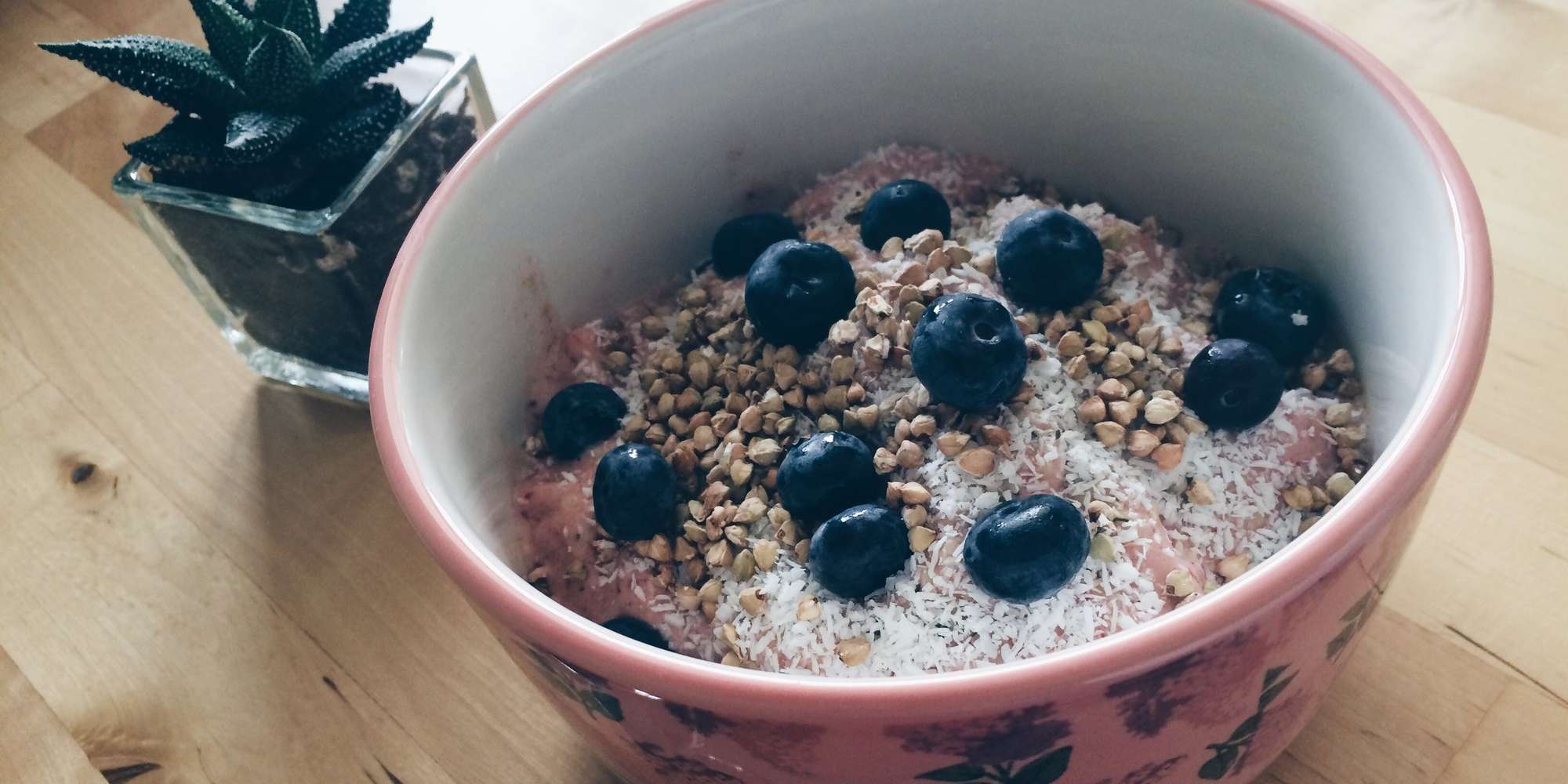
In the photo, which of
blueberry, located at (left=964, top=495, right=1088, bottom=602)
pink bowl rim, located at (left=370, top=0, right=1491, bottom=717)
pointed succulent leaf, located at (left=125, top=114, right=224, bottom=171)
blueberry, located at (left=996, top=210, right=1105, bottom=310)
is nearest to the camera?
pink bowl rim, located at (left=370, top=0, right=1491, bottom=717)

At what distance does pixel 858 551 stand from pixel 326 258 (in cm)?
38

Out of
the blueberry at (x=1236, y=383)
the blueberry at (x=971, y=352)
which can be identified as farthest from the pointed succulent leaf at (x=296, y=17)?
the blueberry at (x=1236, y=383)

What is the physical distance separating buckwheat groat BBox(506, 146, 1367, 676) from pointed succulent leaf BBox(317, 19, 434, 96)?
0.21 metres

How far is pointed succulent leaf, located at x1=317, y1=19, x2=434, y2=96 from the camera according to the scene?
26.3 inches

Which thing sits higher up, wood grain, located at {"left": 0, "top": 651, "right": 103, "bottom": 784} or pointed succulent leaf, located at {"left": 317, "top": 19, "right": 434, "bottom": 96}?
pointed succulent leaf, located at {"left": 317, "top": 19, "right": 434, "bottom": 96}

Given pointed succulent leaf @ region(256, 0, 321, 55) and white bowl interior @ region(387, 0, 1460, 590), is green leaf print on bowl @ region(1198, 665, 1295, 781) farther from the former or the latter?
pointed succulent leaf @ region(256, 0, 321, 55)

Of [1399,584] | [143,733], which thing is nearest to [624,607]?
[143,733]

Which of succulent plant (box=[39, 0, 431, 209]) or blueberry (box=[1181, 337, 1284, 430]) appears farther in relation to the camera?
succulent plant (box=[39, 0, 431, 209])

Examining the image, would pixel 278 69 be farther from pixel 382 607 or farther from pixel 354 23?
pixel 382 607

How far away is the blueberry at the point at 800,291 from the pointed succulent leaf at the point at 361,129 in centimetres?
26

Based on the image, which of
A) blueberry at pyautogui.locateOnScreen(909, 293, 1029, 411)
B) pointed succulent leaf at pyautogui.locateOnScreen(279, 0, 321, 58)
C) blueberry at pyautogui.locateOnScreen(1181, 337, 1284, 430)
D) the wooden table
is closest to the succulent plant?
pointed succulent leaf at pyautogui.locateOnScreen(279, 0, 321, 58)

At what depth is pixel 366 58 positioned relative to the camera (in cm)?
67

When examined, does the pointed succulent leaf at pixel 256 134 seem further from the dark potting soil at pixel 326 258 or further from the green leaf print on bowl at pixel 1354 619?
the green leaf print on bowl at pixel 1354 619

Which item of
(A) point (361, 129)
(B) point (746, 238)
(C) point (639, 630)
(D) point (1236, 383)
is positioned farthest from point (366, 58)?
(D) point (1236, 383)
